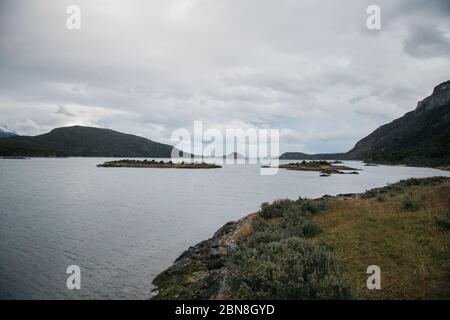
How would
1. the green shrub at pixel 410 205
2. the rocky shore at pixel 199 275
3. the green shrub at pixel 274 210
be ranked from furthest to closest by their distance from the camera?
the green shrub at pixel 274 210
the green shrub at pixel 410 205
the rocky shore at pixel 199 275

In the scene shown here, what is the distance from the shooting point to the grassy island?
9281 mm

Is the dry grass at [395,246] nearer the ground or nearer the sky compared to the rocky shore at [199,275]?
nearer the sky

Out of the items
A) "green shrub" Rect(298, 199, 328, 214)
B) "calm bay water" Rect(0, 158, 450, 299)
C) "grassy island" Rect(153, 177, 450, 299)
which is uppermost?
"green shrub" Rect(298, 199, 328, 214)

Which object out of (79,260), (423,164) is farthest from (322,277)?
(423,164)

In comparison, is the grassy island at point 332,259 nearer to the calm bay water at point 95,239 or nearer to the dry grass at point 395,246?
the dry grass at point 395,246

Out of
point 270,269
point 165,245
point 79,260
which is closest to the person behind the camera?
point 270,269

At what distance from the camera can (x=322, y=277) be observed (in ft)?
31.9

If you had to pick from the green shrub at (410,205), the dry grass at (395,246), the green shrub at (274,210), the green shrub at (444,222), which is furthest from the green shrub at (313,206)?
the green shrub at (444,222)

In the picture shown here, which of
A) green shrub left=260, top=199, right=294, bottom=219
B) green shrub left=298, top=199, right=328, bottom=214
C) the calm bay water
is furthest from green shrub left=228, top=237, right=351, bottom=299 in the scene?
green shrub left=298, top=199, right=328, bottom=214

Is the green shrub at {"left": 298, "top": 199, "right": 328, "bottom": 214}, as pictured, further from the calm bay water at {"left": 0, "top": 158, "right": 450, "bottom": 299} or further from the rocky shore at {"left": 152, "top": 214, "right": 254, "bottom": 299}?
the calm bay water at {"left": 0, "top": 158, "right": 450, "bottom": 299}

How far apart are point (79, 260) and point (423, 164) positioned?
195 meters

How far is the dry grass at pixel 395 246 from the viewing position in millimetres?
9578
